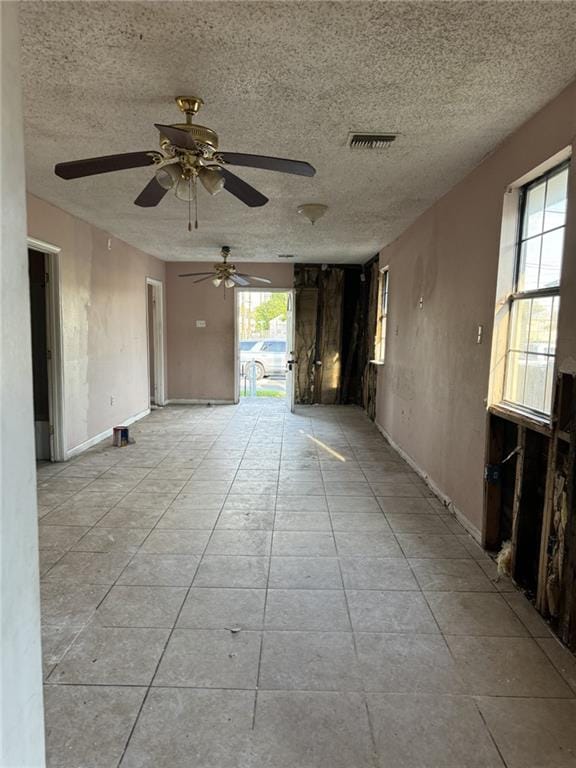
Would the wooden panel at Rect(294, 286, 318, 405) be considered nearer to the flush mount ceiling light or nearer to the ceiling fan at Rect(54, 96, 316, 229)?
the flush mount ceiling light

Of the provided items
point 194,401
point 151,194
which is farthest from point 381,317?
point 151,194

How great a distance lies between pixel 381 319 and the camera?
657 centimetres

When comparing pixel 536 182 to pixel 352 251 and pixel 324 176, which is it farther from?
pixel 352 251

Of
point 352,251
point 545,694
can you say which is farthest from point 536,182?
point 352,251

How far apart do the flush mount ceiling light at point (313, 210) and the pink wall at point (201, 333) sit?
3661mm

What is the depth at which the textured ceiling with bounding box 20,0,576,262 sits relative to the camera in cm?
162

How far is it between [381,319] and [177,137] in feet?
16.6

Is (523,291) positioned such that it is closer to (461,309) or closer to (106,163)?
(461,309)

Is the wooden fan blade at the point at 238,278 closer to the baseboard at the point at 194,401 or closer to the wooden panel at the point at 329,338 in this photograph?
the wooden panel at the point at 329,338

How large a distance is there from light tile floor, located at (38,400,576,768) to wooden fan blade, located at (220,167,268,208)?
6.81ft

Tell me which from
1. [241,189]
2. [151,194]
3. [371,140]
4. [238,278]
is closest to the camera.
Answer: [241,189]

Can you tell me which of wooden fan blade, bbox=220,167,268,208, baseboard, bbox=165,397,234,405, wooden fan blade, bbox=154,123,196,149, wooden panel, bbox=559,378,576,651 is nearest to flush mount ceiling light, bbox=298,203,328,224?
wooden fan blade, bbox=220,167,268,208

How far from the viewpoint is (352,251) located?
6535mm

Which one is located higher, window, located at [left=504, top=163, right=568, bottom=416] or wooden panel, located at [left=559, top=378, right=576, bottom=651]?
window, located at [left=504, top=163, right=568, bottom=416]
